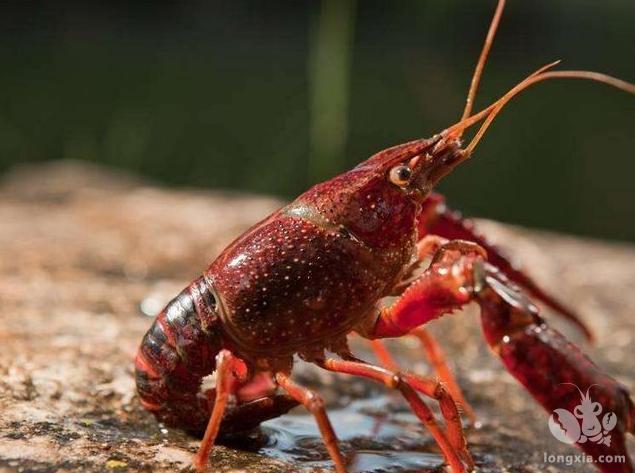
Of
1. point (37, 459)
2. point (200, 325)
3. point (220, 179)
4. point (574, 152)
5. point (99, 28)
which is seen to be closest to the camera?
point (37, 459)

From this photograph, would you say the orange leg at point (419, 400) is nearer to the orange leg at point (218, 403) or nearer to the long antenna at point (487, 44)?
the orange leg at point (218, 403)

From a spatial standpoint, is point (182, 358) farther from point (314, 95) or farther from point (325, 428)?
point (314, 95)

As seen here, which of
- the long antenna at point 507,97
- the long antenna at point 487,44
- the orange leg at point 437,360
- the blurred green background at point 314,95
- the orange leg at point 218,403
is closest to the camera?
the orange leg at point 218,403

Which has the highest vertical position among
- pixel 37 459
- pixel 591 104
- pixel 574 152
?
pixel 591 104

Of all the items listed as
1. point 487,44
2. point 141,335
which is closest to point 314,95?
point 141,335

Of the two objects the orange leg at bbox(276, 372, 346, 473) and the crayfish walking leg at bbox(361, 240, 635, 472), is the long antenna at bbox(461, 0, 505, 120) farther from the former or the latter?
the orange leg at bbox(276, 372, 346, 473)

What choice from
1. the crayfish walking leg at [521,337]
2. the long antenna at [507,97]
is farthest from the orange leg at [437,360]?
the long antenna at [507,97]

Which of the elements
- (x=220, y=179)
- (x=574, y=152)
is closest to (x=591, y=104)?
(x=574, y=152)

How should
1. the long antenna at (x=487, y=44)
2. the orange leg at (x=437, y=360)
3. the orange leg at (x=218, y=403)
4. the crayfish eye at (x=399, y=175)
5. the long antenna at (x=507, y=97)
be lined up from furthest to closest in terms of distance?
the orange leg at (x=437, y=360) → the crayfish eye at (x=399, y=175) → the long antenna at (x=487, y=44) → the long antenna at (x=507, y=97) → the orange leg at (x=218, y=403)

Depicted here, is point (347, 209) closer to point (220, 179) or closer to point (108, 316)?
point (108, 316)
